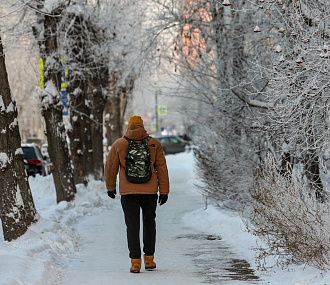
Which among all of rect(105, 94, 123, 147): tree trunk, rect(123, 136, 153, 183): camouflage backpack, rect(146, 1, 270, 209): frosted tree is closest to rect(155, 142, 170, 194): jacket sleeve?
rect(123, 136, 153, 183): camouflage backpack

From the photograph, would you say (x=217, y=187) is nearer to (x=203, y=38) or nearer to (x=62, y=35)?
(x=203, y=38)

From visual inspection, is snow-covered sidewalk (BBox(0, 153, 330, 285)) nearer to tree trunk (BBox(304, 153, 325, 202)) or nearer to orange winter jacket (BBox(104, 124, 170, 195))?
orange winter jacket (BBox(104, 124, 170, 195))

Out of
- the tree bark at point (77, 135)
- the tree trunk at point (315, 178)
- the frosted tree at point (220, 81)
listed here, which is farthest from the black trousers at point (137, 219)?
the tree bark at point (77, 135)

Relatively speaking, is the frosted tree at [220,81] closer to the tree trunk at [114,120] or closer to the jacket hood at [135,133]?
the jacket hood at [135,133]

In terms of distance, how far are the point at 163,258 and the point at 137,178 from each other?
1.68 meters

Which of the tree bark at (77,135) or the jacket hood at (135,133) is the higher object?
the jacket hood at (135,133)

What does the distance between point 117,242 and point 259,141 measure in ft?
12.5

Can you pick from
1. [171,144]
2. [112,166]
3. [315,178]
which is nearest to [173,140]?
[171,144]

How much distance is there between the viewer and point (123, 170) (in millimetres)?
7512

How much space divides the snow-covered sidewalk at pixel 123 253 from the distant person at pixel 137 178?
1.19ft

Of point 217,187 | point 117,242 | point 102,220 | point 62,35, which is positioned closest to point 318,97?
Result: point 117,242

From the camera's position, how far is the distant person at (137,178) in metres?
7.43

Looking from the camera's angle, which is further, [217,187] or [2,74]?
[217,187]

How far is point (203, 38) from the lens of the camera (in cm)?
1365
